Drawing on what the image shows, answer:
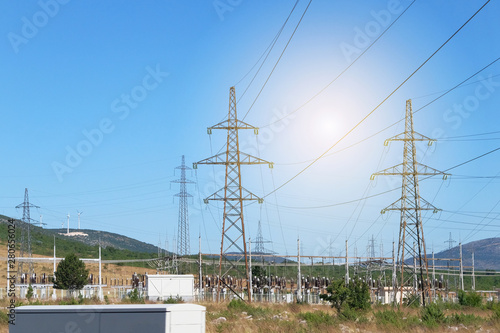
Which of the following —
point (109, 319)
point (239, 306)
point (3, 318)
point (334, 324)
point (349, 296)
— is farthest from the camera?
point (349, 296)

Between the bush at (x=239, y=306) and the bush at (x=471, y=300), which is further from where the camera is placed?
the bush at (x=471, y=300)

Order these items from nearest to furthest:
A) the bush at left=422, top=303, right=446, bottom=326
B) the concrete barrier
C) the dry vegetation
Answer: the concrete barrier, the dry vegetation, the bush at left=422, top=303, right=446, bottom=326

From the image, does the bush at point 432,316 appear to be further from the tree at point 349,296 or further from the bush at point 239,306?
the bush at point 239,306

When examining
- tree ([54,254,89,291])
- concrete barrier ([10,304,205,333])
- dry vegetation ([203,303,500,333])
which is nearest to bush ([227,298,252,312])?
dry vegetation ([203,303,500,333])

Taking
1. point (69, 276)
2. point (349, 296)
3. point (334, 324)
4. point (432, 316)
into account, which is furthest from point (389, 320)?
point (69, 276)

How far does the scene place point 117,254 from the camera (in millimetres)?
164875

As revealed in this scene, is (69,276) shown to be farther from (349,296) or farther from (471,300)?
(471,300)

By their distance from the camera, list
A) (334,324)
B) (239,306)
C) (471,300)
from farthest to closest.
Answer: (471,300), (239,306), (334,324)

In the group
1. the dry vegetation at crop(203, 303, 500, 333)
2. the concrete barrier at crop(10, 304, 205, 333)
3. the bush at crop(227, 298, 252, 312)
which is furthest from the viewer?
the bush at crop(227, 298, 252, 312)

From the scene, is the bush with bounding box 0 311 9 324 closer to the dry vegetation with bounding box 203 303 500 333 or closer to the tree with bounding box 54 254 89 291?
the dry vegetation with bounding box 203 303 500 333

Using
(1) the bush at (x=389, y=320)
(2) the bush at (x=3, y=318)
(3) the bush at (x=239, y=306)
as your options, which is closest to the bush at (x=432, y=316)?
(1) the bush at (x=389, y=320)

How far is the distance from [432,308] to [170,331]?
2237 centimetres

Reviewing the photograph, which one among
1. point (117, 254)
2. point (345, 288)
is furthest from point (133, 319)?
point (117, 254)

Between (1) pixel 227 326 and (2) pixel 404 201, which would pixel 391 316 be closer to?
(1) pixel 227 326
